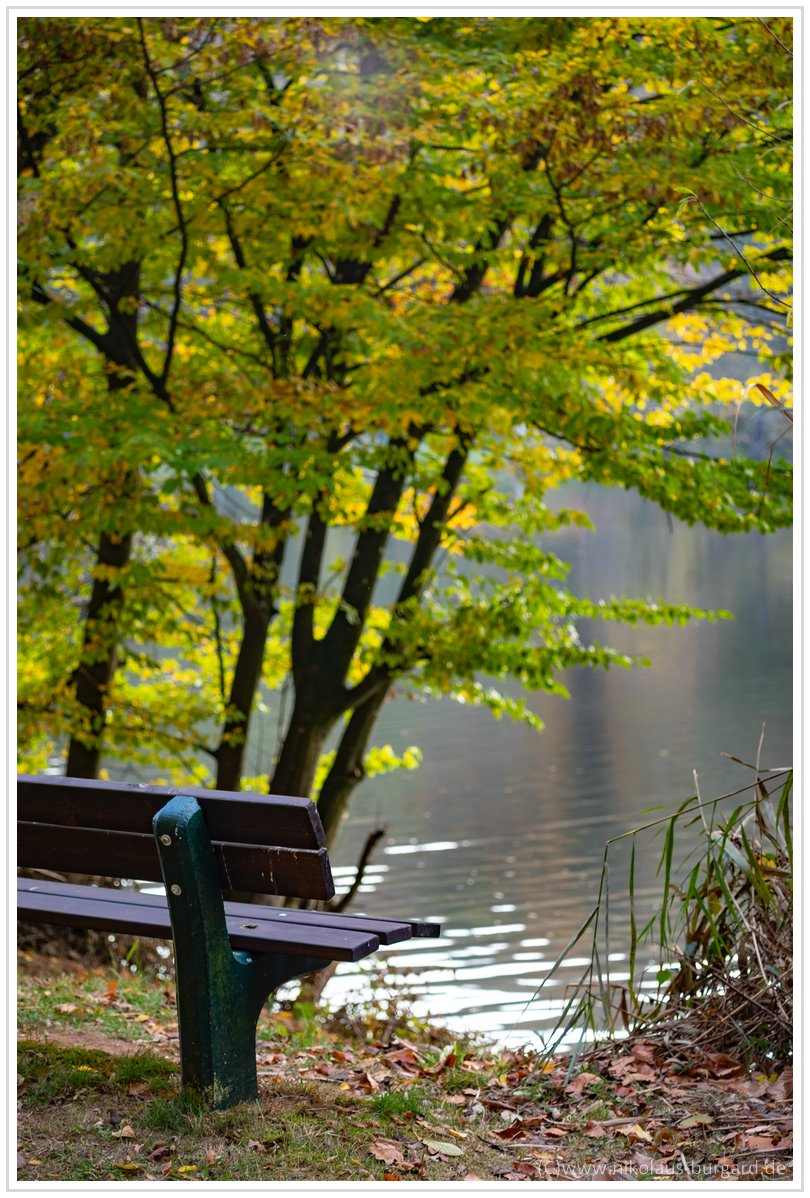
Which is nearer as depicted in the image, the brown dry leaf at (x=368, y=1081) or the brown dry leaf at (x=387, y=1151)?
the brown dry leaf at (x=387, y=1151)

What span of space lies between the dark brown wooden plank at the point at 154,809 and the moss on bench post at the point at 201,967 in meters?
0.07

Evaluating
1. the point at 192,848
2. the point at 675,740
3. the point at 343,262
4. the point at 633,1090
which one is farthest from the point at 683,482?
the point at 675,740

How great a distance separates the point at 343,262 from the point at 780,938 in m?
5.77

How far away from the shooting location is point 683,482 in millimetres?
7215

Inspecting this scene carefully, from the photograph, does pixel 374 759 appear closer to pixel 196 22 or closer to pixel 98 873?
pixel 196 22

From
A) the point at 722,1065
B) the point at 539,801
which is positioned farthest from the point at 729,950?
the point at 539,801

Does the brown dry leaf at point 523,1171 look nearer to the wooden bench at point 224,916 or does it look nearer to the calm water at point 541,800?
the calm water at point 541,800

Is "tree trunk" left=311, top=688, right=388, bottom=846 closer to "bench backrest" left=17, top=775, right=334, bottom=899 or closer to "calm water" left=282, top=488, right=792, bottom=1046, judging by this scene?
"calm water" left=282, top=488, right=792, bottom=1046

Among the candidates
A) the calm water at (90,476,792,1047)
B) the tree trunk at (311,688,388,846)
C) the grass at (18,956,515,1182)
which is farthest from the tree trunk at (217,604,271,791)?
the grass at (18,956,515,1182)

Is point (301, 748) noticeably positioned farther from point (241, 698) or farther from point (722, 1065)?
point (722, 1065)

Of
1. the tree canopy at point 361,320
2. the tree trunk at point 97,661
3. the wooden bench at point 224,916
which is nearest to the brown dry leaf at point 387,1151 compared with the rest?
the wooden bench at point 224,916

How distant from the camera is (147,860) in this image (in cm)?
340

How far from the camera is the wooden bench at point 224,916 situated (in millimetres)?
3066

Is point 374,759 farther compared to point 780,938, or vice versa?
point 374,759
